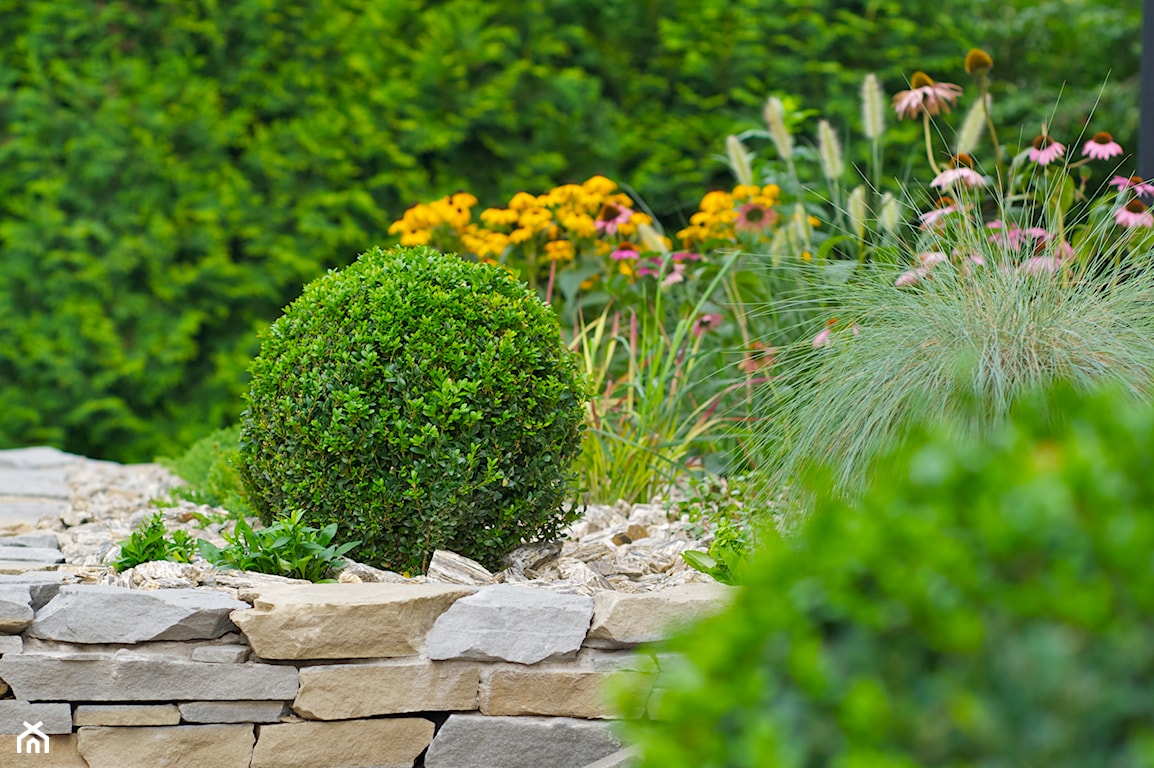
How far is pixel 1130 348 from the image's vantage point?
2275mm

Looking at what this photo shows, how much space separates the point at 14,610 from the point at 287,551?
0.56 m

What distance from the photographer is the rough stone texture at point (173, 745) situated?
225cm

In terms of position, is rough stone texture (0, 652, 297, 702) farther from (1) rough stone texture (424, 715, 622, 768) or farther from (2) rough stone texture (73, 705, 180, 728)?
(1) rough stone texture (424, 715, 622, 768)

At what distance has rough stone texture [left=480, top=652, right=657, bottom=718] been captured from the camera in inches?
87.0

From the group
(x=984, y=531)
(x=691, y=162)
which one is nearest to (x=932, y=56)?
(x=691, y=162)

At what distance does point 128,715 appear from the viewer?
225cm

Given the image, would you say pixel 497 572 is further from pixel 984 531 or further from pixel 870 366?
pixel 984 531

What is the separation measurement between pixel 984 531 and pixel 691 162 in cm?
569

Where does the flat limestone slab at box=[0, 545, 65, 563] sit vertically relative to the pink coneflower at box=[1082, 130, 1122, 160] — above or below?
below

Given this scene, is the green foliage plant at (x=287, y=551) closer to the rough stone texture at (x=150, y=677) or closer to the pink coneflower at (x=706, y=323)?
the rough stone texture at (x=150, y=677)

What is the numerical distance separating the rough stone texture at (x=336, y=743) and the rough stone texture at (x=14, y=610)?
0.53 meters

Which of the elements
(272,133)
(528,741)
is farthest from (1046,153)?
(272,133)

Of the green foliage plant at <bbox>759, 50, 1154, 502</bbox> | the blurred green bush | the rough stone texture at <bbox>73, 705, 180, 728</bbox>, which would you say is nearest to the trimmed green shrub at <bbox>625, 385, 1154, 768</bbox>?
the green foliage plant at <bbox>759, 50, 1154, 502</bbox>

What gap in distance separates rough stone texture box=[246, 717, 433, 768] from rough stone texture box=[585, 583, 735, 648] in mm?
418
